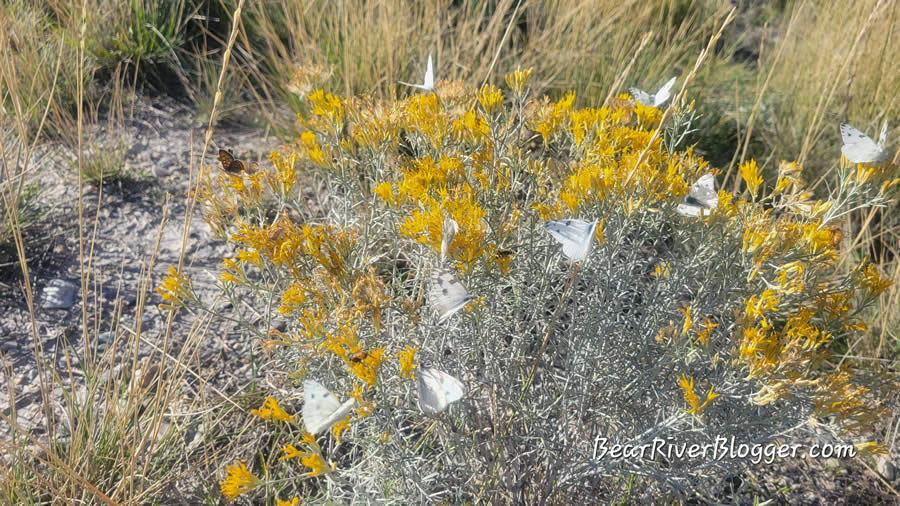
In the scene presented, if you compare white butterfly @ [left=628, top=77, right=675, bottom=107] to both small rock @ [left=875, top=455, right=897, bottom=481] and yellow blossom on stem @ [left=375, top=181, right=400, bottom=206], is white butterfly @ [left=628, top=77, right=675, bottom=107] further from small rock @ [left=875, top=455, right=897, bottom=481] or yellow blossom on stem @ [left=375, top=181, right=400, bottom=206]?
small rock @ [left=875, top=455, right=897, bottom=481]

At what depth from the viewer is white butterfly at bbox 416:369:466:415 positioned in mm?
1267

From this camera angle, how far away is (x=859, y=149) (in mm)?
1465

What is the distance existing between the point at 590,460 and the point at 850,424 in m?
0.66

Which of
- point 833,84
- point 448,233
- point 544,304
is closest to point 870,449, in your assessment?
point 544,304

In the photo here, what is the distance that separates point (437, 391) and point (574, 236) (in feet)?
1.47

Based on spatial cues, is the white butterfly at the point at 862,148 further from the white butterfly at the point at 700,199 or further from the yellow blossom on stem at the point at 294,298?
the yellow blossom on stem at the point at 294,298

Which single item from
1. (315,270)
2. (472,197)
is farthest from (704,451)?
(315,270)

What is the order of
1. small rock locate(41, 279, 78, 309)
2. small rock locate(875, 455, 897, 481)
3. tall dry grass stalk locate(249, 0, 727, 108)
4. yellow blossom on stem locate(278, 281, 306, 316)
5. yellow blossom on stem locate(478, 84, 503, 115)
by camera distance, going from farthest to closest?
tall dry grass stalk locate(249, 0, 727, 108), small rock locate(41, 279, 78, 309), small rock locate(875, 455, 897, 481), yellow blossom on stem locate(478, 84, 503, 115), yellow blossom on stem locate(278, 281, 306, 316)

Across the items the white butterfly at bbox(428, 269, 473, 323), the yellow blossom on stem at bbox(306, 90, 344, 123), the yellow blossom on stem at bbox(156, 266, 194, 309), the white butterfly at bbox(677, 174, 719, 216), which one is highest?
the yellow blossom on stem at bbox(306, 90, 344, 123)

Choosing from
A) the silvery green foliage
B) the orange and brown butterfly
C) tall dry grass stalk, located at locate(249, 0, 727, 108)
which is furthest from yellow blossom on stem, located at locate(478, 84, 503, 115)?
tall dry grass stalk, located at locate(249, 0, 727, 108)

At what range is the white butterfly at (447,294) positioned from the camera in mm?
1285

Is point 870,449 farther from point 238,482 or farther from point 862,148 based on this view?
point 238,482

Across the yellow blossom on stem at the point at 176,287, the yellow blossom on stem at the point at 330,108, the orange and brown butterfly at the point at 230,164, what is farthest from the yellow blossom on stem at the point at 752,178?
the yellow blossom on stem at the point at 176,287

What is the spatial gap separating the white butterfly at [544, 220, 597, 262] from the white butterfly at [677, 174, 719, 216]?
38cm
